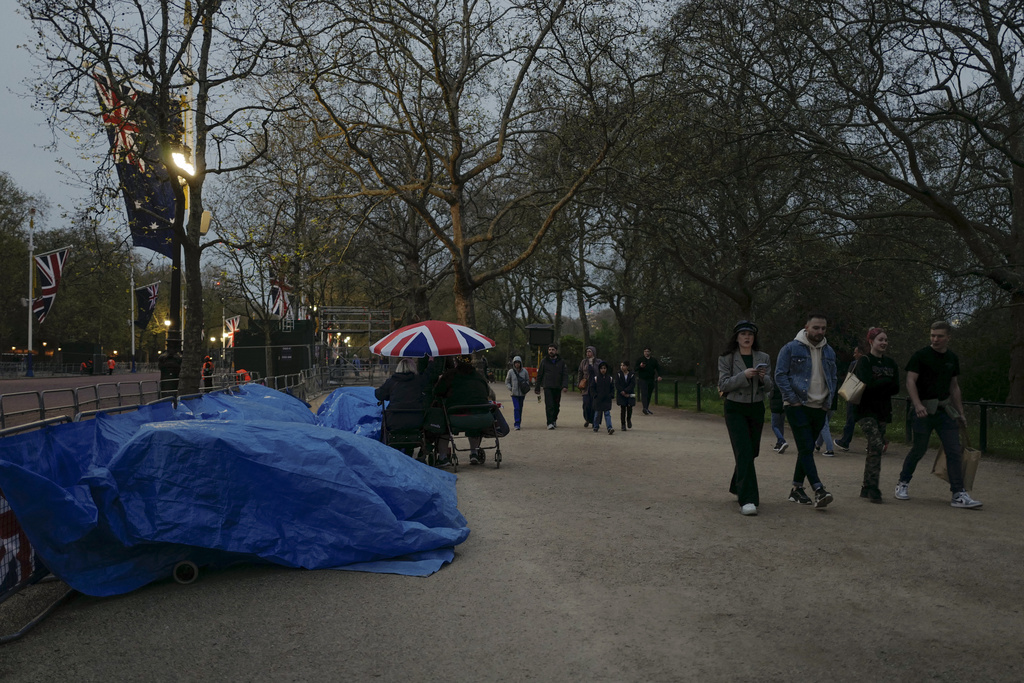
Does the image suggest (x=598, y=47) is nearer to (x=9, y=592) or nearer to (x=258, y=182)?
(x=258, y=182)

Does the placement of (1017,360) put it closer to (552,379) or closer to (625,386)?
(625,386)

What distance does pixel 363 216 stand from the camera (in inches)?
898

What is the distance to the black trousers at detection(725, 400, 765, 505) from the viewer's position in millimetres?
8281

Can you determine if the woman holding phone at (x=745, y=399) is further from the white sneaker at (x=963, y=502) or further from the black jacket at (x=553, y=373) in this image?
the black jacket at (x=553, y=373)

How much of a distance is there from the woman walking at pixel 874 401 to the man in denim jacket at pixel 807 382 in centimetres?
63

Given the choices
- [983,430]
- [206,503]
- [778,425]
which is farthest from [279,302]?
A: [206,503]

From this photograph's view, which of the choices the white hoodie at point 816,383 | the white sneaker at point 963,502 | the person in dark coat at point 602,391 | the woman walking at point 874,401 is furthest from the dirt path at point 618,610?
the person in dark coat at point 602,391

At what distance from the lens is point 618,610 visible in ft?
17.1

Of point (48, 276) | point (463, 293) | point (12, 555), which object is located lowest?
point (12, 555)

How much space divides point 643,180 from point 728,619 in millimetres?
15698

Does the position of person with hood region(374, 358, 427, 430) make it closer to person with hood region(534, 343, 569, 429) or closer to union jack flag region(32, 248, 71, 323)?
person with hood region(534, 343, 569, 429)

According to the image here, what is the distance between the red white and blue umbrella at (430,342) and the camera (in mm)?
12023

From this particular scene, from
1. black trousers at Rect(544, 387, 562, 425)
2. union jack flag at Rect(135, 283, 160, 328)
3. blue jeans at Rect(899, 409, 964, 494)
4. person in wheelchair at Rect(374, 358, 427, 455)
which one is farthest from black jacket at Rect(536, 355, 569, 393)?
union jack flag at Rect(135, 283, 160, 328)

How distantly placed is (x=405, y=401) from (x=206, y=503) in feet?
20.0
